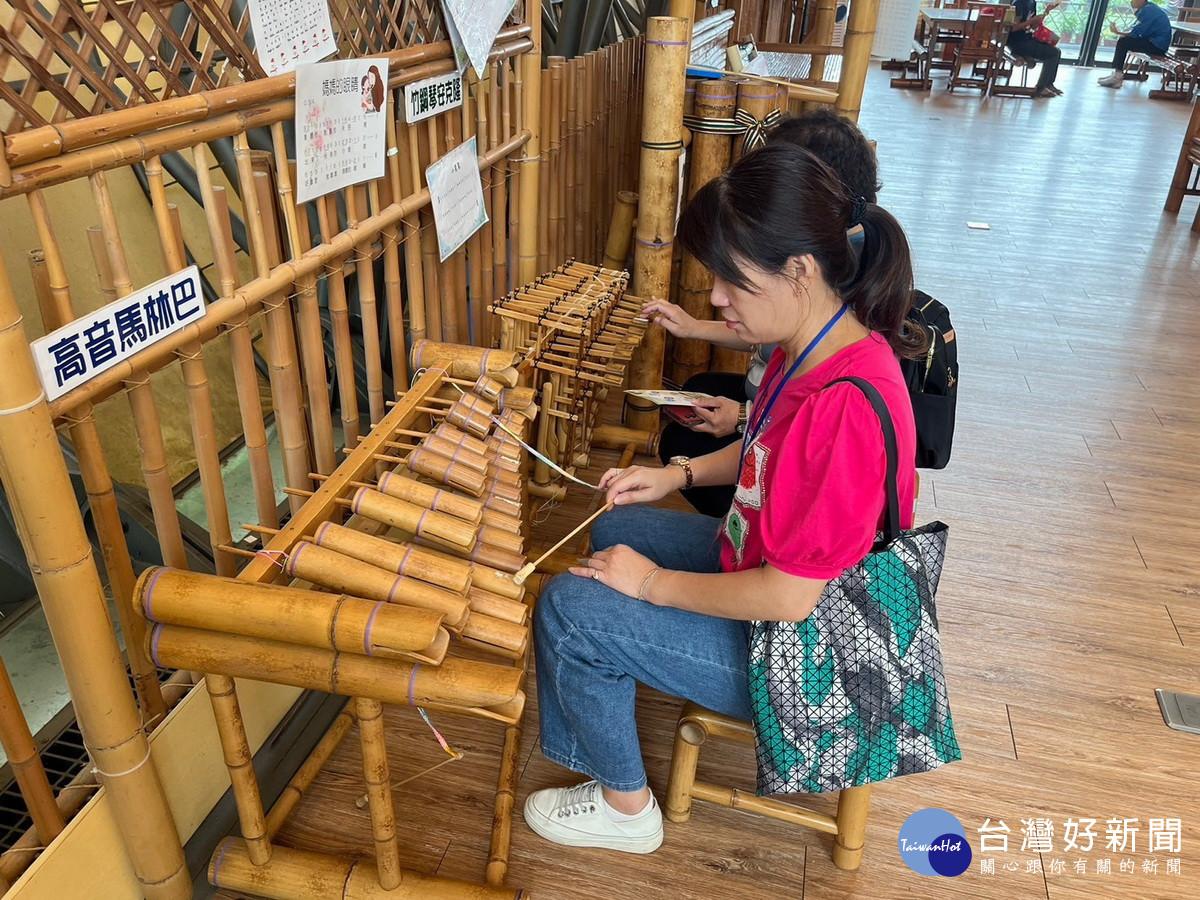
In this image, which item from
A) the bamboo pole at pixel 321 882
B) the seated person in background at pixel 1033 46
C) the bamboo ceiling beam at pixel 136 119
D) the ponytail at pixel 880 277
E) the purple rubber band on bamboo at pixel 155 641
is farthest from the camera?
the seated person in background at pixel 1033 46

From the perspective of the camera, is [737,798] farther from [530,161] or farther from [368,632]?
[530,161]

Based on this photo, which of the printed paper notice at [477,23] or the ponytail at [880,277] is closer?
the ponytail at [880,277]

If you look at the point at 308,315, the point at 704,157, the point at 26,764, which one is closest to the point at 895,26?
the point at 704,157

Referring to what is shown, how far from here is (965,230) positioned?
5.96 metres

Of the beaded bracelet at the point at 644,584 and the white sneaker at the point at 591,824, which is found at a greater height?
the beaded bracelet at the point at 644,584

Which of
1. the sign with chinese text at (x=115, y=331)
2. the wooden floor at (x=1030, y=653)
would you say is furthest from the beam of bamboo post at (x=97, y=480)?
the wooden floor at (x=1030, y=653)

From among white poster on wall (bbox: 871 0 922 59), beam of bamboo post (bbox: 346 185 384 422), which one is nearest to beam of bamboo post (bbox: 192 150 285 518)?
beam of bamboo post (bbox: 346 185 384 422)

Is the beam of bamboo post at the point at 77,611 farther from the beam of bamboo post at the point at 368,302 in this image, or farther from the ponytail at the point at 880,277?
the ponytail at the point at 880,277

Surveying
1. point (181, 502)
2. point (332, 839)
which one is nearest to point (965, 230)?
point (181, 502)

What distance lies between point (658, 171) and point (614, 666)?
5.58 feet

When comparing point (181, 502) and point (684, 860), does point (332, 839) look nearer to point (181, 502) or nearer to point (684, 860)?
point (684, 860)

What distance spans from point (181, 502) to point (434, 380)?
1811mm

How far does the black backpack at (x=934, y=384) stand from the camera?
6.31 ft

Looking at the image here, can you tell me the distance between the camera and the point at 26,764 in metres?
1.26
